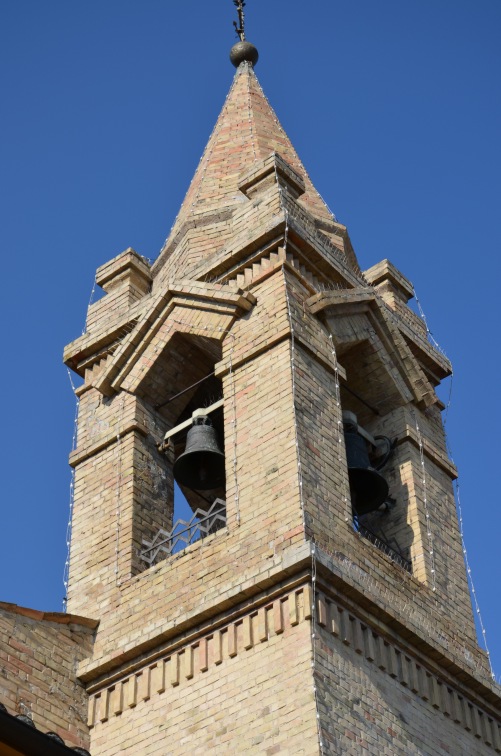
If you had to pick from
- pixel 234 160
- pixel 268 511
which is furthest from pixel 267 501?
pixel 234 160

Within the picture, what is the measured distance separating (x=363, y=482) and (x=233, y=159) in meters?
5.97

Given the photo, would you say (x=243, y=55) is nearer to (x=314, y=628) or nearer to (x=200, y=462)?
(x=200, y=462)

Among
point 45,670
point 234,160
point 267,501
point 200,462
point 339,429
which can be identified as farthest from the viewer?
point 234,160

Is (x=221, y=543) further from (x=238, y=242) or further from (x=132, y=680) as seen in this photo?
(x=238, y=242)

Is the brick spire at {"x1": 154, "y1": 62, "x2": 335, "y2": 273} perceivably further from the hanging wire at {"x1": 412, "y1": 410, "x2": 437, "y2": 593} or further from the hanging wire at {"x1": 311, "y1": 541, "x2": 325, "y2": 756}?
the hanging wire at {"x1": 311, "y1": 541, "x2": 325, "y2": 756}

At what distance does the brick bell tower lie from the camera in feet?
46.7

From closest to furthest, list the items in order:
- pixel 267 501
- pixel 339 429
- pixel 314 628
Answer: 1. pixel 314 628
2. pixel 267 501
3. pixel 339 429

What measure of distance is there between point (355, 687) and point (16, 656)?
11.0ft

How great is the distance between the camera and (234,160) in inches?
834

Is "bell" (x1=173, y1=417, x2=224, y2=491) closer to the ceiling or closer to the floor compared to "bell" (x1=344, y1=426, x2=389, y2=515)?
closer to the ceiling

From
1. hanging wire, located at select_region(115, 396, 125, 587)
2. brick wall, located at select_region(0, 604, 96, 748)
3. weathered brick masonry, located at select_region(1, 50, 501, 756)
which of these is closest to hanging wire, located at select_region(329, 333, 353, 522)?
weathered brick masonry, located at select_region(1, 50, 501, 756)

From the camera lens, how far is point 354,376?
18.6 m

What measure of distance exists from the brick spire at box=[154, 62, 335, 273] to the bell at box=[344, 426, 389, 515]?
11.7 feet

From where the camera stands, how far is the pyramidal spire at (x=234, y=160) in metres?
20.1
